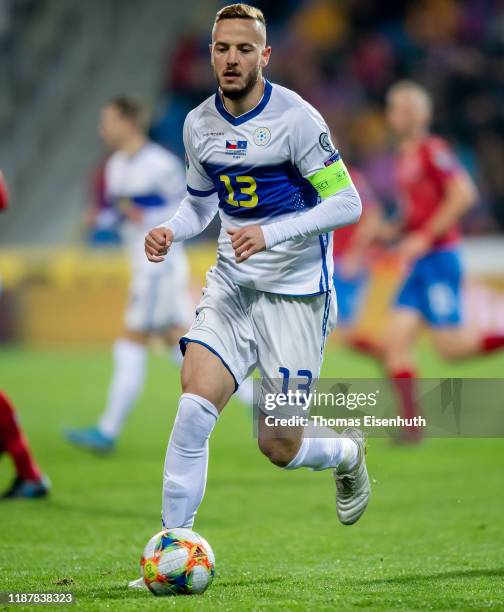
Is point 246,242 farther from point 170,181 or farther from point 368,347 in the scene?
point 368,347

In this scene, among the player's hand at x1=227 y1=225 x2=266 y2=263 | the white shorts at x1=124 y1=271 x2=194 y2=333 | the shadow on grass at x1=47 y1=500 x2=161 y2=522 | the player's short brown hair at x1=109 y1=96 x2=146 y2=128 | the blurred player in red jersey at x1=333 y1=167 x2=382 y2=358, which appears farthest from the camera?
the blurred player in red jersey at x1=333 y1=167 x2=382 y2=358

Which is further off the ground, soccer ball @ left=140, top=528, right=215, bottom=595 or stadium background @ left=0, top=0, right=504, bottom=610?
stadium background @ left=0, top=0, right=504, bottom=610

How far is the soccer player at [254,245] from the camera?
4.64 metres

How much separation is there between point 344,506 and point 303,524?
3.33 ft

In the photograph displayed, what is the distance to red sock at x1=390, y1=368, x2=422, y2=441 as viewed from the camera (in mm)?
8570

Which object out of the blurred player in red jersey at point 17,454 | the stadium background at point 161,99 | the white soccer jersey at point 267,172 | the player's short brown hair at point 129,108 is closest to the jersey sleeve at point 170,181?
the player's short brown hair at point 129,108

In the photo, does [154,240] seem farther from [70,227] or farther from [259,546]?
[70,227]

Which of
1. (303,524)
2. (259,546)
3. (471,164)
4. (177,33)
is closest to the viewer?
(259,546)

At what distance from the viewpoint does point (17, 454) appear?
268 inches

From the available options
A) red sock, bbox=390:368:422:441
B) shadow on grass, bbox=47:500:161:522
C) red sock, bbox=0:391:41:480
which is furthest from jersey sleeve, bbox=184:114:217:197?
red sock, bbox=390:368:422:441

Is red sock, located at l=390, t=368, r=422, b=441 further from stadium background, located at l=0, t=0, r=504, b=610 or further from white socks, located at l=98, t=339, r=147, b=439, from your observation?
white socks, located at l=98, t=339, r=147, b=439

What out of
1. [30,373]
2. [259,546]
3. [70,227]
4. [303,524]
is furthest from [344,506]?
[70,227]

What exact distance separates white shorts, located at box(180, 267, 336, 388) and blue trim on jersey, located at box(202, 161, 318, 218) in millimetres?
326

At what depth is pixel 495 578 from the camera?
15.4 feet
